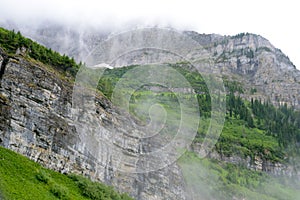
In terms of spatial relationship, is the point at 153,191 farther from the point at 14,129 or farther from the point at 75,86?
the point at 14,129

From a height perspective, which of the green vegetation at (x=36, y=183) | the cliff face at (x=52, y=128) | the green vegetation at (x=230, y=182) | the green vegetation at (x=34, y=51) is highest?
the green vegetation at (x=34, y=51)

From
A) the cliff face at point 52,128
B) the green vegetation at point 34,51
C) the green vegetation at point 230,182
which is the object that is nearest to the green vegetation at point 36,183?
the cliff face at point 52,128

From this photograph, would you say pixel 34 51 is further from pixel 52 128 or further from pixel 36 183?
pixel 36 183

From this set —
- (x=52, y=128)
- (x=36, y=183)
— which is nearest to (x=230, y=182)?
(x=52, y=128)

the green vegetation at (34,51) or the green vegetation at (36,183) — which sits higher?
the green vegetation at (34,51)

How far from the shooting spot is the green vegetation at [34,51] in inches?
1567

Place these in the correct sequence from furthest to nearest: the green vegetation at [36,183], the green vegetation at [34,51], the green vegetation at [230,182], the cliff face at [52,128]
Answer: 1. the green vegetation at [230,182]
2. the green vegetation at [34,51]
3. the cliff face at [52,128]
4. the green vegetation at [36,183]

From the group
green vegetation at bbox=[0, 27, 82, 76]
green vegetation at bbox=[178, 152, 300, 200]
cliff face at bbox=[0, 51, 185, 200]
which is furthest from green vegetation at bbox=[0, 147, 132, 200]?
green vegetation at bbox=[178, 152, 300, 200]

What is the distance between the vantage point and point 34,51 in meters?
41.4

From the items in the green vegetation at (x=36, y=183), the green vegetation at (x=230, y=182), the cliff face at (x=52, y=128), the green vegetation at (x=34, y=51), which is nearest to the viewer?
A: the green vegetation at (x=36, y=183)

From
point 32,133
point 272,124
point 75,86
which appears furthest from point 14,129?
point 272,124

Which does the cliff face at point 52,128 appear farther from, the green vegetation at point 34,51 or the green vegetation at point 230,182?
the green vegetation at point 230,182

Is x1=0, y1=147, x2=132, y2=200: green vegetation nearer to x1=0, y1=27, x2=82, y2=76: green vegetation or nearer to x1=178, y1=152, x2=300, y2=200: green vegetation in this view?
x1=0, y1=27, x2=82, y2=76: green vegetation

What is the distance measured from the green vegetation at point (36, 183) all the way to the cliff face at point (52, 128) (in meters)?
1.92
